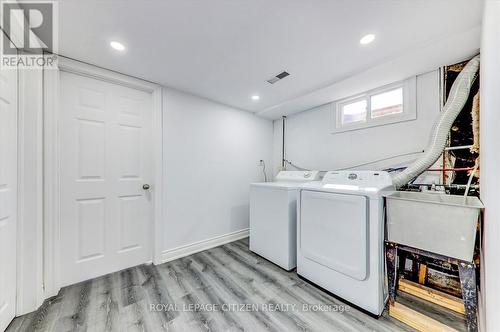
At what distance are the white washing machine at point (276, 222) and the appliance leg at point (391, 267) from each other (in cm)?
89

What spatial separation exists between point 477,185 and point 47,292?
12.7 feet

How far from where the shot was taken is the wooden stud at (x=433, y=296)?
1.46 meters

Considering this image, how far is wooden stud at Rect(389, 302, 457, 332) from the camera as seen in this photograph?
132 cm

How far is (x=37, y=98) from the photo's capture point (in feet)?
5.12

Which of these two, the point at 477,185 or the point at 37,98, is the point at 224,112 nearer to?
the point at 37,98

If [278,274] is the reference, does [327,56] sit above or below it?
above

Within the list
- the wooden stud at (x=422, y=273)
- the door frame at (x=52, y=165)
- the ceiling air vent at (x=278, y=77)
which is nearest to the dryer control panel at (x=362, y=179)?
the wooden stud at (x=422, y=273)

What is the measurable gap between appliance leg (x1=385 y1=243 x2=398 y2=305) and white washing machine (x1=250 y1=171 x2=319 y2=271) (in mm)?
895

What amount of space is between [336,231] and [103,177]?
7.96ft

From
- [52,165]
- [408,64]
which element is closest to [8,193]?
[52,165]

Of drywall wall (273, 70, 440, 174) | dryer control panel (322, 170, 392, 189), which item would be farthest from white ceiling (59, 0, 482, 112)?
dryer control panel (322, 170, 392, 189)

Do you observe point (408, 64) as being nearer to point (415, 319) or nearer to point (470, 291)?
point (470, 291)

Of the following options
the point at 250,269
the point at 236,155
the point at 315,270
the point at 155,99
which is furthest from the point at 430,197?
the point at 155,99

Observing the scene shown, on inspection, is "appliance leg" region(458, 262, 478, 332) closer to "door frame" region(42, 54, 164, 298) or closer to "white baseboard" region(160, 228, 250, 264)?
"white baseboard" region(160, 228, 250, 264)
